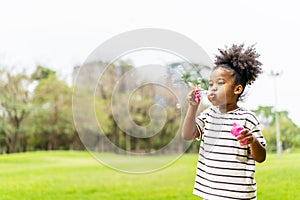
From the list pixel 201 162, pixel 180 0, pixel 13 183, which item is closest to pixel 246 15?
pixel 180 0

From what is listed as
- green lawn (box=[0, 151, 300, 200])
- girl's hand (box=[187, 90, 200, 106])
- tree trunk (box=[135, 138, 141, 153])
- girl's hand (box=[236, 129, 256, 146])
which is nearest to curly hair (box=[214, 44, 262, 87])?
girl's hand (box=[187, 90, 200, 106])

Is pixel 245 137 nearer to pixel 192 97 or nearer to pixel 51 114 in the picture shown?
pixel 192 97

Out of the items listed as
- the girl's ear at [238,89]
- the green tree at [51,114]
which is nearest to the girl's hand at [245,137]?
the girl's ear at [238,89]

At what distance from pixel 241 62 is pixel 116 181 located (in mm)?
1857

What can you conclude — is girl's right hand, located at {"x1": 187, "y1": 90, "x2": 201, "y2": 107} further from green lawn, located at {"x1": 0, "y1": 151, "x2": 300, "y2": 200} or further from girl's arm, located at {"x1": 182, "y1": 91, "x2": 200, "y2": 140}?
green lawn, located at {"x1": 0, "y1": 151, "x2": 300, "y2": 200}

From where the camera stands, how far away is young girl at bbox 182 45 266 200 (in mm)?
1194

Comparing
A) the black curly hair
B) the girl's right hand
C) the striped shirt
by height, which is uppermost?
the black curly hair

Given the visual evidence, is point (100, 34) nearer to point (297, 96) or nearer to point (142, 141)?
point (297, 96)

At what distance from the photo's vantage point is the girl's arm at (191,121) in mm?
1200

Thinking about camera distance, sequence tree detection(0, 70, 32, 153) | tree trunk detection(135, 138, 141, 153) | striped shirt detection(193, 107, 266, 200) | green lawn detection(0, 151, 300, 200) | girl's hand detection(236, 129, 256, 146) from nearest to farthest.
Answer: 1. girl's hand detection(236, 129, 256, 146)
2. striped shirt detection(193, 107, 266, 200)
3. tree trunk detection(135, 138, 141, 153)
4. green lawn detection(0, 151, 300, 200)
5. tree detection(0, 70, 32, 153)

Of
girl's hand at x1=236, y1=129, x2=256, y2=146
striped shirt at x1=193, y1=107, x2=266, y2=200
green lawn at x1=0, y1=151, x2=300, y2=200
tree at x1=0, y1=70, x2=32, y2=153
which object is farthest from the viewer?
tree at x1=0, y1=70, x2=32, y2=153

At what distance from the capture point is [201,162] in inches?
49.6

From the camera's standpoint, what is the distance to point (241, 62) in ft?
4.11

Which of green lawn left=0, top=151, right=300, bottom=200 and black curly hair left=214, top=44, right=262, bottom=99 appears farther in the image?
green lawn left=0, top=151, right=300, bottom=200
